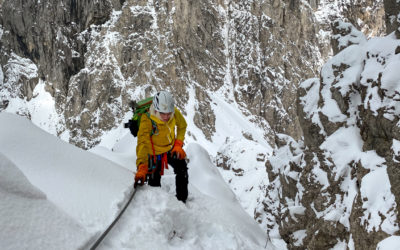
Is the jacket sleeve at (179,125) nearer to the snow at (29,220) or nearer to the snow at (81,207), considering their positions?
the snow at (81,207)

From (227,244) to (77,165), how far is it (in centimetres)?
221

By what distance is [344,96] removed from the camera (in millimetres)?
9953

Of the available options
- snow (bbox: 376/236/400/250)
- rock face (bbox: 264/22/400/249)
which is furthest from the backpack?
rock face (bbox: 264/22/400/249)

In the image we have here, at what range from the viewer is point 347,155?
30.9ft

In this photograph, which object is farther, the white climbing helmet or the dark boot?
the dark boot

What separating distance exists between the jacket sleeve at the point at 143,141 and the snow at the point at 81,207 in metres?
0.40

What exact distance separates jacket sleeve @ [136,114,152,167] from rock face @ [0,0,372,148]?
186 feet

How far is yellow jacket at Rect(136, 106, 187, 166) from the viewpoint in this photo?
4.82 meters

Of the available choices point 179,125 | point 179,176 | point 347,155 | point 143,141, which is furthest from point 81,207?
point 347,155

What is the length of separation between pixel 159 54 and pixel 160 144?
6203 centimetres

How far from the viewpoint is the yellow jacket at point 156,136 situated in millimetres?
4816

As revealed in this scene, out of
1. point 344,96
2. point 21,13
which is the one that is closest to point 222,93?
point 21,13

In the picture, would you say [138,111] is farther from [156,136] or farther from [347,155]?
[347,155]

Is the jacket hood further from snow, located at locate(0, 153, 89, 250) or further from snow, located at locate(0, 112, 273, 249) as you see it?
snow, located at locate(0, 153, 89, 250)
